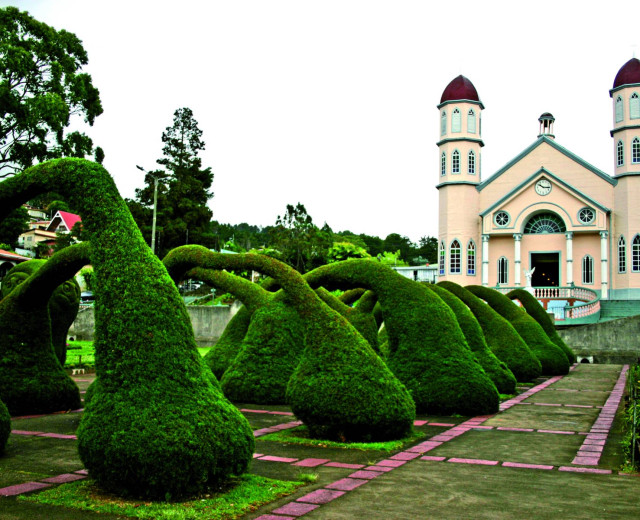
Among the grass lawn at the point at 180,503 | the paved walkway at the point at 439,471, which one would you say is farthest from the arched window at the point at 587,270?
the grass lawn at the point at 180,503

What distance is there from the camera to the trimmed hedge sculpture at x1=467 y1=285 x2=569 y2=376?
20.8 m

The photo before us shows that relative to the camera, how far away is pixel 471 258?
41000mm

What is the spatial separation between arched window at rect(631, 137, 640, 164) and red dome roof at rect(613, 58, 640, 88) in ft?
11.7

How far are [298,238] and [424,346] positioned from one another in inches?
1225

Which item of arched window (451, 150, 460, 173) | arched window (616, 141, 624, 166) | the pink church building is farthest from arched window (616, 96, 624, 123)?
arched window (451, 150, 460, 173)

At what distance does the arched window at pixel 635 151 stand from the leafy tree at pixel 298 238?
20.1m

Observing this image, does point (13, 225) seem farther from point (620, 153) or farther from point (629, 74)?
point (629, 74)

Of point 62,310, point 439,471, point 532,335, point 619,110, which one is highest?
point 619,110

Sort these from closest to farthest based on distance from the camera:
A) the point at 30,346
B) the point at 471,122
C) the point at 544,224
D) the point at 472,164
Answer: the point at 30,346, the point at 544,224, the point at 471,122, the point at 472,164

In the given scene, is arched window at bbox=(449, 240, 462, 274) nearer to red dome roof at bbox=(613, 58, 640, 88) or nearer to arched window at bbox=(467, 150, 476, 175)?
arched window at bbox=(467, 150, 476, 175)

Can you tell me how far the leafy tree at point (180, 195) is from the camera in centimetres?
4144

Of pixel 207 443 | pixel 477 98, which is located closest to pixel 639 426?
pixel 207 443

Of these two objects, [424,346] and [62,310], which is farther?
[62,310]

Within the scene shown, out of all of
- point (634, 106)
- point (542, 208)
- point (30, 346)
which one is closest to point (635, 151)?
point (634, 106)
